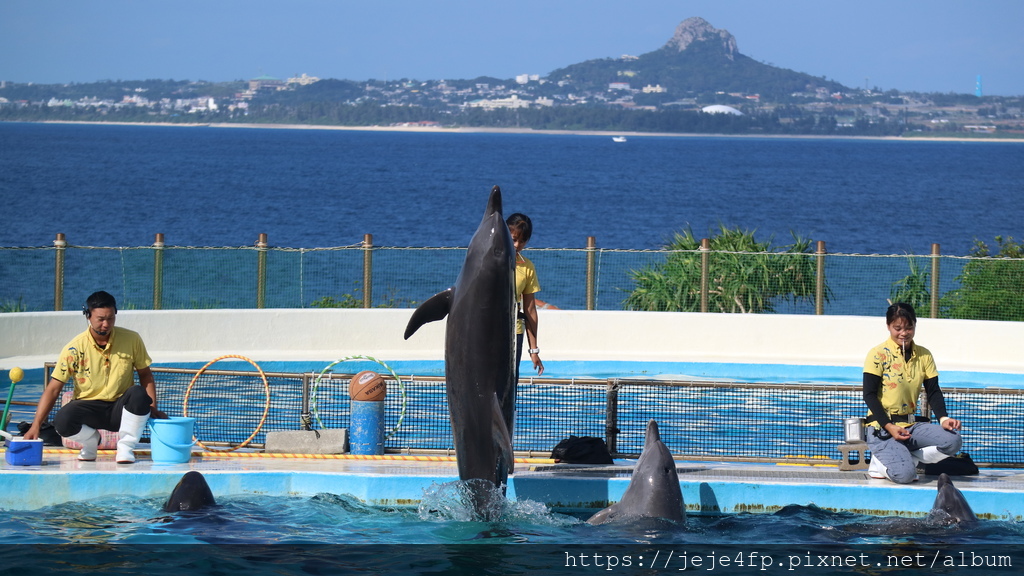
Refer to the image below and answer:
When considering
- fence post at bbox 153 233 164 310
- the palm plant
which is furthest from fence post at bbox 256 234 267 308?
the palm plant

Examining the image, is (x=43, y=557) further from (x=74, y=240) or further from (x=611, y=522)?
(x=74, y=240)

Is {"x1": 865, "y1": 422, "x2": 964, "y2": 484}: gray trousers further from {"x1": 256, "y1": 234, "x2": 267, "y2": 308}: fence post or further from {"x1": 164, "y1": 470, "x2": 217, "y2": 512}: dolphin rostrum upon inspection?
{"x1": 256, "y1": 234, "x2": 267, "y2": 308}: fence post

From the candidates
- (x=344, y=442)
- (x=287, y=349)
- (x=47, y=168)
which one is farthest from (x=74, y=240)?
(x=47, y=168)

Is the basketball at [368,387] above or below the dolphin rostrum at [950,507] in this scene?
above

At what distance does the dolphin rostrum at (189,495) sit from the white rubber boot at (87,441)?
108 centimetres

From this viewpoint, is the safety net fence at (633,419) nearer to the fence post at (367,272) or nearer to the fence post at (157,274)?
the fence post at (157,274)

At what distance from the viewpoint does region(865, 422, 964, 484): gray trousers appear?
8633 millimetres

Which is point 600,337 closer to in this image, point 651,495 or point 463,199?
point 651,495

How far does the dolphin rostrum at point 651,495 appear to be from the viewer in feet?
26.7

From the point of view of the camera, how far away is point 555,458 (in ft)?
31.7

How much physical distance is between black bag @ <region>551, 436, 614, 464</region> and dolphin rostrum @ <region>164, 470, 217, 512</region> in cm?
280

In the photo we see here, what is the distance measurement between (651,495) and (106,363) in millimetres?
4168

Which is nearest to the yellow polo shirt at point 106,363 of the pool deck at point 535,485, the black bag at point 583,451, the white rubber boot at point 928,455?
the pool deck at point 535,485

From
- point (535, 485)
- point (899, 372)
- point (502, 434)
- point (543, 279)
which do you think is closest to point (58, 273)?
point (543, 279)
